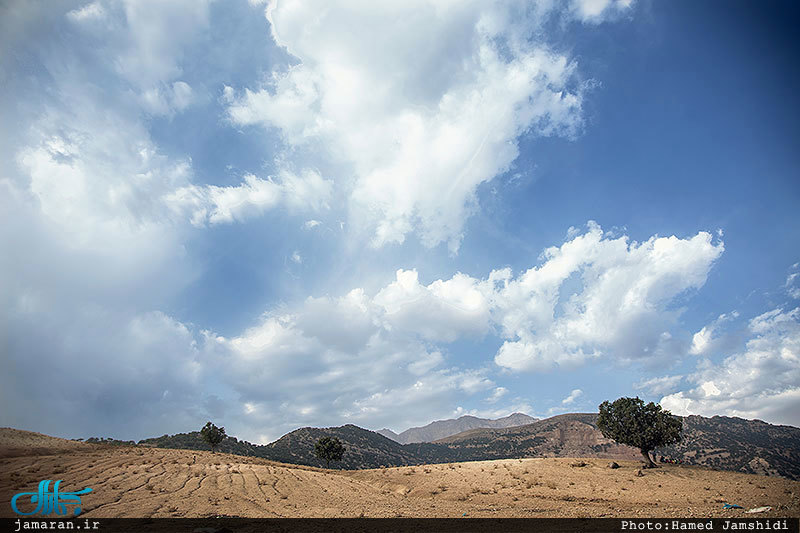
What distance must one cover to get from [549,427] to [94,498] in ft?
706

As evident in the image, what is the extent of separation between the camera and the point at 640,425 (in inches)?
1897

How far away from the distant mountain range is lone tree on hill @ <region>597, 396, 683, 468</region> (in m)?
52.7

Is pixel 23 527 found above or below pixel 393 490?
above

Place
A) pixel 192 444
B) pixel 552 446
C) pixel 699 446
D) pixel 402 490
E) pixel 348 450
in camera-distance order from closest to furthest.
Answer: pixel 402 490 < pixel 192 444 < pixel 699 446 < pixel 348 450 < pixel 552 446

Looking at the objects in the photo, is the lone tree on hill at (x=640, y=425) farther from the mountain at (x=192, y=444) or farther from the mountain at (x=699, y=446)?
the mountain at (x=192, y=444)

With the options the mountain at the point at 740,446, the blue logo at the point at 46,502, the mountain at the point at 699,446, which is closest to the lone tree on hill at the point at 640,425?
the mountain at the point at 740,446

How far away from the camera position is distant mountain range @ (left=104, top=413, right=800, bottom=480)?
4028 inches

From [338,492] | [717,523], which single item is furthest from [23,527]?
[717,523]

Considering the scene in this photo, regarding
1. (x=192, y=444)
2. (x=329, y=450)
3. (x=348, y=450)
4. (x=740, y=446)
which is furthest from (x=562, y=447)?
(x=192, y=444)

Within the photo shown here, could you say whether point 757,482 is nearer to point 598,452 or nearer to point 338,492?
point 338,492

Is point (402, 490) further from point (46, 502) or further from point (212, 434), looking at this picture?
point (212, 434)

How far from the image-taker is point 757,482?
30.0m

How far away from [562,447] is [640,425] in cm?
13923

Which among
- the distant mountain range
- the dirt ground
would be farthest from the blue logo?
the distant mountain range
